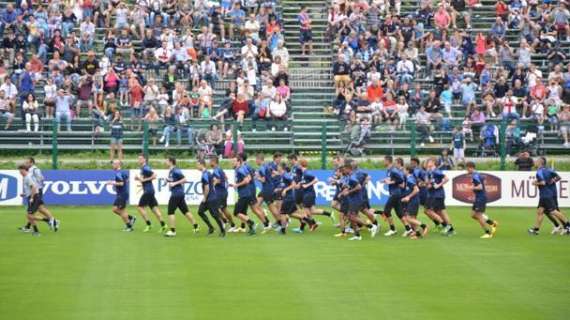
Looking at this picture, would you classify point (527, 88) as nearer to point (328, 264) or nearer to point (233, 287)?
point (328, 264)

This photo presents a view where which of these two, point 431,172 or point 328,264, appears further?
point 431,172

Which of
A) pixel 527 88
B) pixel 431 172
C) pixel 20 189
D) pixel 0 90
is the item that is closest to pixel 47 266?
pixel 431 172

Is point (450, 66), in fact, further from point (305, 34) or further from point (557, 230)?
point (557, 230)

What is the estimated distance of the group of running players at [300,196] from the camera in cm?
2875

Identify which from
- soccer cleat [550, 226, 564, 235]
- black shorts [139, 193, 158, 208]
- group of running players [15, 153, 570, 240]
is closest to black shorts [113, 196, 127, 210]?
group of running players [15, 153, 570, 240]

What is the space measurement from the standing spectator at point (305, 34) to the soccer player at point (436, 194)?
49.7ft

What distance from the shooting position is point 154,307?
19.4 meters

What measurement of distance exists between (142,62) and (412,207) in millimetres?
16148

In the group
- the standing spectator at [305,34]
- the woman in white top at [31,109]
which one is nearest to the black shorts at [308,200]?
the woman in white top at [31,109]

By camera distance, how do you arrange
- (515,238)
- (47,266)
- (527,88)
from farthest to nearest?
(527,88) → (515,238) → (47,266)

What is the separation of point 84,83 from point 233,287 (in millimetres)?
20254

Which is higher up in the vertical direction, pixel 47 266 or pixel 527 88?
pixel 527 88

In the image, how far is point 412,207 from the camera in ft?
94.7

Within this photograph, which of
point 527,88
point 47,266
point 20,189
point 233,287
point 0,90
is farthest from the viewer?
point 527,88
